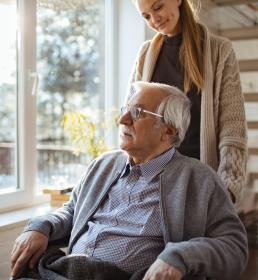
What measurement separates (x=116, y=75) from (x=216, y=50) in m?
1.54

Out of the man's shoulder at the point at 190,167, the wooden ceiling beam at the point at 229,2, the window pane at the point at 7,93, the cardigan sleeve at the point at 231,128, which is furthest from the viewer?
the wooden ceiling beam at the point at 229,2

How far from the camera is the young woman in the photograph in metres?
1.92

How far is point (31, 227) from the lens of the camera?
5.96 ft

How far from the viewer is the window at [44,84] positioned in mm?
2773

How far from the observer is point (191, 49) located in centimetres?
201

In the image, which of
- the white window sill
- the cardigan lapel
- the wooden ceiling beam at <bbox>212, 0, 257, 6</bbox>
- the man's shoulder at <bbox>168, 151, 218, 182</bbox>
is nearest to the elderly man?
the man's shoulder at <bbox>168, 151, 218, 182</bbox>

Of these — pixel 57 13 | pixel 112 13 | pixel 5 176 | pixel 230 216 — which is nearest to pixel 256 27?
pixel 112 13

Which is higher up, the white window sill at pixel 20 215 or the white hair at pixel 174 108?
the white hair at pixel 174 108

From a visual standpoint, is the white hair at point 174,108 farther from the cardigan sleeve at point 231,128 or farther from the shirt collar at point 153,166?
the cardigan sleeve at point 231,128

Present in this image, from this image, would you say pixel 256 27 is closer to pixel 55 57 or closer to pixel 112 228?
pixel 55 57

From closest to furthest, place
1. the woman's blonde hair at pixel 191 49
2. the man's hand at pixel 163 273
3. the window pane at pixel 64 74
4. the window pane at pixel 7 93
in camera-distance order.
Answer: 1. the man's hand at pixel 163 273
2. the woman's blonde hair at pixel 191 49
3. the window pane at pixel 7 93
4. the window pane at pixel 64 74

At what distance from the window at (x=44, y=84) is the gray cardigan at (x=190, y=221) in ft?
3.25

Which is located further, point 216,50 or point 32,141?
point 32,141

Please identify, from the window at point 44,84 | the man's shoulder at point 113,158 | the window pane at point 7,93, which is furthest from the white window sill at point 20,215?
the man's shoulder at point 113,158
